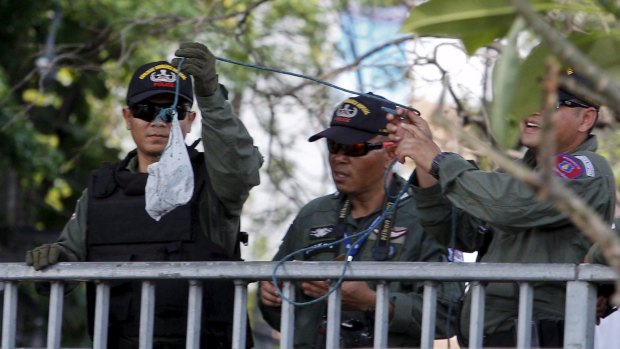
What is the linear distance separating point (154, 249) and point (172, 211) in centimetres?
16

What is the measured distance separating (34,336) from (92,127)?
238 cm

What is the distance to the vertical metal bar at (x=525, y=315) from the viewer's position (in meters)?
3.96

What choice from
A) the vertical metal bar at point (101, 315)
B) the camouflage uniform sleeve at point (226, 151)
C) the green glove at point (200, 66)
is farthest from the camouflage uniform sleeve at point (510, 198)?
the vertical metal bar at point (101, 315)

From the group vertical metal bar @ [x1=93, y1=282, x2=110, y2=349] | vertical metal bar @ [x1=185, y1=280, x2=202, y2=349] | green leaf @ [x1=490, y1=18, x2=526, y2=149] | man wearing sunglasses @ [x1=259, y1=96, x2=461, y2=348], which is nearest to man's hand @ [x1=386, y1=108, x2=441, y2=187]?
man wearing sunglasses @ [x1=259, y1=96, x2=461, y2=348]

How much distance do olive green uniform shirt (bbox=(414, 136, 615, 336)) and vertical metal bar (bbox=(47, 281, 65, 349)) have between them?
1.35m

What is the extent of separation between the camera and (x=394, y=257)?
16.5 feet

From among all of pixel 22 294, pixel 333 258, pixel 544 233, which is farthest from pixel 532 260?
pixel 22 294

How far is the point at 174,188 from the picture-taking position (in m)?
4.80

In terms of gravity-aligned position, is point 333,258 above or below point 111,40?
below

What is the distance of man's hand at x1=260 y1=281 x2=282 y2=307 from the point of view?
189 inches

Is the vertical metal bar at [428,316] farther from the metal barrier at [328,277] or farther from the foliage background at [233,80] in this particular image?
the foliage background at [233,80]

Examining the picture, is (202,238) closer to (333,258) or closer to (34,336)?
(333,258)

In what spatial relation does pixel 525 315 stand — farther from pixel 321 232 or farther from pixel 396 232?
pixel 321 232

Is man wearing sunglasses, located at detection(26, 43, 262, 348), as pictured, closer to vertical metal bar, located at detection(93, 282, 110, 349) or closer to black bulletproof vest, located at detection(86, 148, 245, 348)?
black bulletproof vest, located at detection(86, 148, 245, 348)
